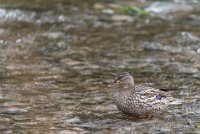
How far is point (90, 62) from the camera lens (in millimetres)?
12312

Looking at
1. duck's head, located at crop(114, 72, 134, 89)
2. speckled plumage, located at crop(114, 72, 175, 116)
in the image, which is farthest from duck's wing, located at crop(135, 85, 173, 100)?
duck's head, located at crop(114, 72, 134, 89)

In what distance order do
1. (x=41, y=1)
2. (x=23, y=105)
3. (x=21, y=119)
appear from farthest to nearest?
(x=41, y=1)
(x=23, y=105)
(x=21, y=119)

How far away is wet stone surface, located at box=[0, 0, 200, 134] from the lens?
28.7ft

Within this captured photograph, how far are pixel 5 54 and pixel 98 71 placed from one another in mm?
2169

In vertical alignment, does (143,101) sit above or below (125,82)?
below

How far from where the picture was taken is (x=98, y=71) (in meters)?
11.6

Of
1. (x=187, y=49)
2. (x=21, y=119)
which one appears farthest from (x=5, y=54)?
(x=21, y=119)

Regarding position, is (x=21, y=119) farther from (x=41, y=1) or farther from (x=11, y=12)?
(x=41, y=1)

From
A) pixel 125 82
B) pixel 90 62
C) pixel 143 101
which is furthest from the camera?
pixel 90 62

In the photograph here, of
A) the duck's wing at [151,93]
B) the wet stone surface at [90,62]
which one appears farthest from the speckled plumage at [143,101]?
the wet stone surface at [90,62]

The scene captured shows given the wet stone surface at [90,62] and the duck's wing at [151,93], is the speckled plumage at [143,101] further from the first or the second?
the wet stone surface at [90,62]

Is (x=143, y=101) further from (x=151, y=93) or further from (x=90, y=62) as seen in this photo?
(x=90, y=62)

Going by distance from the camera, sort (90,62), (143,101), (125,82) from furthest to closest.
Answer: (90,62)
(125,82)
(143,101)

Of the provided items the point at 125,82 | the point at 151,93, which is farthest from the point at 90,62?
the point at 151,93
